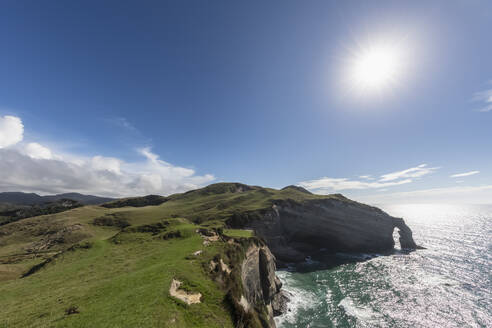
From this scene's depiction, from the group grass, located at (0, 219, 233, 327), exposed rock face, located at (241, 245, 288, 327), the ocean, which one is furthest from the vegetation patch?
the ocean

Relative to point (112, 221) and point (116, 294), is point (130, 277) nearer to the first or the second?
point (116, 294)

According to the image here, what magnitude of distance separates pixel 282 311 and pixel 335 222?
192ft

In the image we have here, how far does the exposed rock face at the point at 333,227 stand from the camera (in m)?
84.5

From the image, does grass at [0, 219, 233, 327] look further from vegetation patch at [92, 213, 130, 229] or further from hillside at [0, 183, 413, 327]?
vegetation patch at [92, 213, 130, 229]

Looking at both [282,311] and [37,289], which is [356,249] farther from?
[37,289]

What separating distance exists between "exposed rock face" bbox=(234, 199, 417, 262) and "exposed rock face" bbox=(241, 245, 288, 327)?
4270 cm

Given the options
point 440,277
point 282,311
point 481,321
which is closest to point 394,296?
point 481,321

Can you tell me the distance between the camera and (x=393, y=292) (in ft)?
149

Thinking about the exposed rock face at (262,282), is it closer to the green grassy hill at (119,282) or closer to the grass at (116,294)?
the green grassy hill at (119,282)

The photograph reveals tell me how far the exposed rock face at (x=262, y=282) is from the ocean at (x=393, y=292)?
2.64 metres

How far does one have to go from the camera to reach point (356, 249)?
83375mm

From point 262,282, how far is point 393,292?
34.7 metres

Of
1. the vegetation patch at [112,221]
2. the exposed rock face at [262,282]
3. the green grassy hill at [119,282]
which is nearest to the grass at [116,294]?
the green grassy hill at [119,282]

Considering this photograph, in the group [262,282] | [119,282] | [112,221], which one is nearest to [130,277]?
[119,282]
